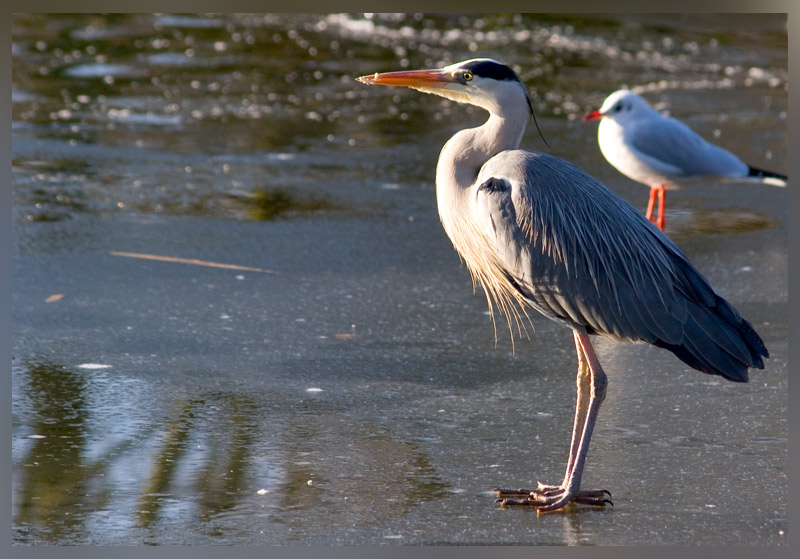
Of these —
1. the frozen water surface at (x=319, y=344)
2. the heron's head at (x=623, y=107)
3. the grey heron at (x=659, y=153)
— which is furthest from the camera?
the heron's head at (x=623, y=107)

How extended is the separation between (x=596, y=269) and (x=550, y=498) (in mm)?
906

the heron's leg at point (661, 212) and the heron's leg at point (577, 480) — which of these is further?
the heron's leg at point (661, 212)

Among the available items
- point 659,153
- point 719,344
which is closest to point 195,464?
point 719,344

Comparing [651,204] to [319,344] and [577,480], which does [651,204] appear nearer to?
[319,344]

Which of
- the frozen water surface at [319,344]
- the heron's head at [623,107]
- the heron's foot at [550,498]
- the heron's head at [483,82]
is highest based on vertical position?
the heron's head at [483,82]

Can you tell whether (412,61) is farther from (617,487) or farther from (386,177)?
(617,487)

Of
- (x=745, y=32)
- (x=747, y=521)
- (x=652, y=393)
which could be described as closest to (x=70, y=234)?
(x=652, y=393)

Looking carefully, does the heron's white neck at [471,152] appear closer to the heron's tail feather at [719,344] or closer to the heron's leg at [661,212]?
the heron's tail feather at [719,344]

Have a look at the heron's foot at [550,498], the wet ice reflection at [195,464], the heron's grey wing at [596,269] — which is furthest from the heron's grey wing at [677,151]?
the heron's foot at [550,498]

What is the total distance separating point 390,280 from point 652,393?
207cm

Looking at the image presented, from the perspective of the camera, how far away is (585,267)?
427cm

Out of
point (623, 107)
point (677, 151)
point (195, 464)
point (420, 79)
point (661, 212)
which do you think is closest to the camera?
point (195, 464)

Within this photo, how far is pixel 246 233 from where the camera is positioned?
24.7 ft

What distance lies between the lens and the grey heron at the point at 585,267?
419cm
